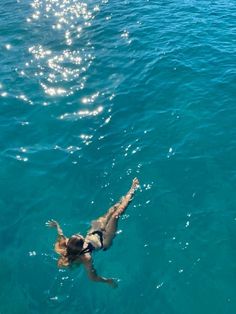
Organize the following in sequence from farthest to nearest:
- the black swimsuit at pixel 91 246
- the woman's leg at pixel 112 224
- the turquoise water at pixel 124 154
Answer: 1. the turquoise water at pixel 124 154
2. the woman's leg at pixel 112 224
3. the black swimsuit at pixel 91 246

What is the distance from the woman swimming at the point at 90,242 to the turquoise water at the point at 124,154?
159cm

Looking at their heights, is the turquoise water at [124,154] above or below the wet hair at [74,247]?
below

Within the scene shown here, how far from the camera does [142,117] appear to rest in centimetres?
2222

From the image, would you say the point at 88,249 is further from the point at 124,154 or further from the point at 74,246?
the point at 124,154

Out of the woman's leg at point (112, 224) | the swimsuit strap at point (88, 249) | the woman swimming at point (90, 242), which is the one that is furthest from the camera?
the woman's leg at point (112, 224)

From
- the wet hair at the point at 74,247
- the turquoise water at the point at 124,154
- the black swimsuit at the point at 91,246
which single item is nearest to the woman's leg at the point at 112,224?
the black swimsuit at the point at 91,246

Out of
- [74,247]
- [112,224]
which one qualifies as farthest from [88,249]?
[112,224]

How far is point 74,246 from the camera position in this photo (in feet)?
41.0

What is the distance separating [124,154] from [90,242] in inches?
268

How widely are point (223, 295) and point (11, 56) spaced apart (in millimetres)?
20606

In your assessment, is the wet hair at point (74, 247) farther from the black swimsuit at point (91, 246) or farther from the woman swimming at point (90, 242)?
the black swimsuit at point (91, 246)

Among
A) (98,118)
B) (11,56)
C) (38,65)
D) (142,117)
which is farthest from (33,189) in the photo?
(11,56)

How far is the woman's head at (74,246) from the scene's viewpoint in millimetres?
12383

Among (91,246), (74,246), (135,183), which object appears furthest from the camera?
(135,183)
